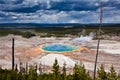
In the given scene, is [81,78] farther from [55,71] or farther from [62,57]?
[62,57]

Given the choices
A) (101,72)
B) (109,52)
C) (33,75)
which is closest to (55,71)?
(33,75)

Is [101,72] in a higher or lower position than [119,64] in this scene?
higher

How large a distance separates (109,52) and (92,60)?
1064cm

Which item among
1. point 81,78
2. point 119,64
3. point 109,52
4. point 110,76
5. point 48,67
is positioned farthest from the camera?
point 109,52

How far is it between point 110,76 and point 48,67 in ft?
65.6

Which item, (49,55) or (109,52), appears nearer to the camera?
(49,55)

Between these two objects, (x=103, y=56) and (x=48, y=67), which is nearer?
(x=48, y=67)

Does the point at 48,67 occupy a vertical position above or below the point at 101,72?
below

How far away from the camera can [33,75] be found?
105ft

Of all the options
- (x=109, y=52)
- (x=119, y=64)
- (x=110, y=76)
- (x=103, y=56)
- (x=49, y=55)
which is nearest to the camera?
(x=110, y=76)

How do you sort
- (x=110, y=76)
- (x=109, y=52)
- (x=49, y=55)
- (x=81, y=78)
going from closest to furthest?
(x=110, y=76), (x=81, y=78), (x=49, y=55), (x=109, y=52)

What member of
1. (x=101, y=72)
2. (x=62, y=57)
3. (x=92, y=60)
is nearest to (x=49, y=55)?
(x=62, y=57)

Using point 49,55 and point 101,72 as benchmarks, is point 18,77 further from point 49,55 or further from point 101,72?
point 49,55

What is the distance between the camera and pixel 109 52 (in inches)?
2495
